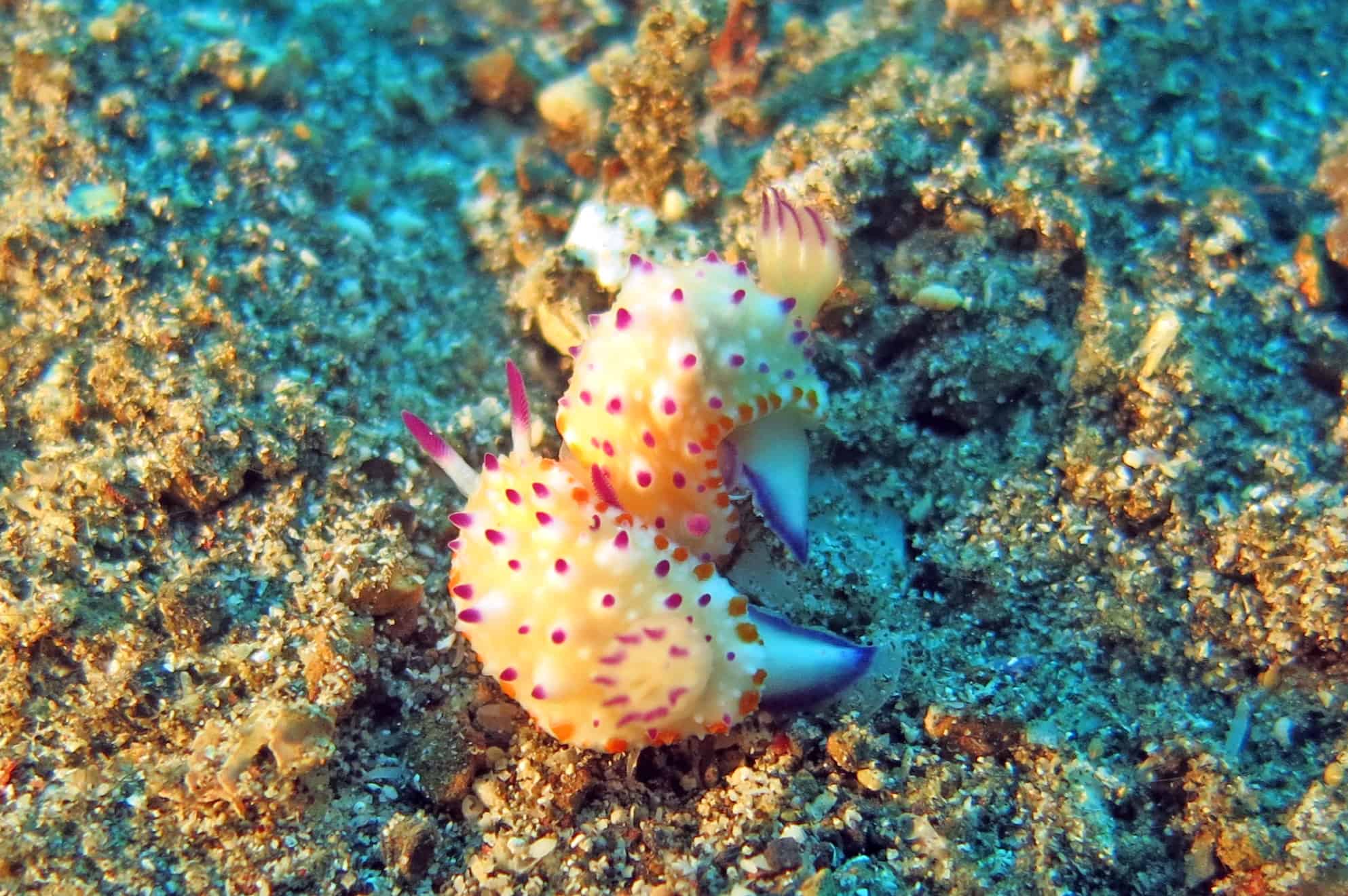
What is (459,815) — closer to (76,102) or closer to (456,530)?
(456,530)

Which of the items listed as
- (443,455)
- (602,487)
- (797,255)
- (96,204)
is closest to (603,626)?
(602,487)

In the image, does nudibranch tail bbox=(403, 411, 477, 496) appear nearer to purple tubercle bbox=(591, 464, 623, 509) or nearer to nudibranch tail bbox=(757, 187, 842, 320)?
purple tubercle bbox=(591, 464, 623, 509)

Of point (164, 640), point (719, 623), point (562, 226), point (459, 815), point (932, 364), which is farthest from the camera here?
point (562, 226)

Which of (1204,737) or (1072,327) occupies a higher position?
(1072,327)

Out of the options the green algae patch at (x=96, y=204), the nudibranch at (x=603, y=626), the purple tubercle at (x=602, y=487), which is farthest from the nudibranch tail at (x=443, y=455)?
the green algae patch at (x=96, y=204)

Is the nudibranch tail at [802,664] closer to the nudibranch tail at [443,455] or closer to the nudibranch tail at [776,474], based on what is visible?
the nudibranch tail at [776,474]

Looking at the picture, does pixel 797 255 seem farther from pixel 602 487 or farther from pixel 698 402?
pixel 602 487

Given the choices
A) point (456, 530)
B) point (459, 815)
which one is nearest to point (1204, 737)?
point (459, 815)

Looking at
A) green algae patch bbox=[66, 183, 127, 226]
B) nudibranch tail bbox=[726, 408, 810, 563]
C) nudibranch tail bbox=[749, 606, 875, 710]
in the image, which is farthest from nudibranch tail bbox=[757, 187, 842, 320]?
green algae patch bbox=[66, 183, 127, 226]
